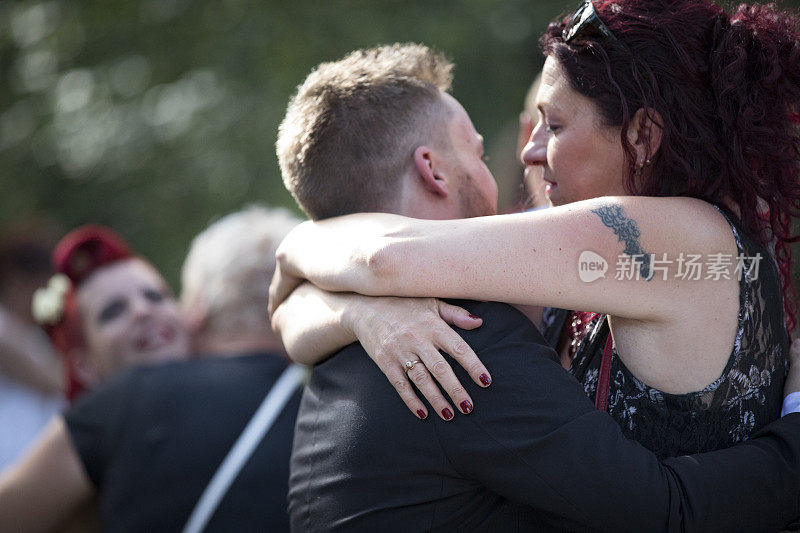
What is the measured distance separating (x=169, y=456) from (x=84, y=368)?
4.68 ft

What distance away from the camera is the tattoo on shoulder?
1880 mm

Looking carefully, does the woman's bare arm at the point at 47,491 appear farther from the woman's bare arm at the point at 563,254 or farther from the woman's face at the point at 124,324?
the woman's bare arm at the point at 563,254

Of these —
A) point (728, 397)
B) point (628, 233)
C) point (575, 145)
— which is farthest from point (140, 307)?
point (728, 397)

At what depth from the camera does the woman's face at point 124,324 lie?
4133mm

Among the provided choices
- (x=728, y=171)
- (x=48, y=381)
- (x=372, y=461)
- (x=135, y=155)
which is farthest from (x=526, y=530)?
(x=135, y=155)

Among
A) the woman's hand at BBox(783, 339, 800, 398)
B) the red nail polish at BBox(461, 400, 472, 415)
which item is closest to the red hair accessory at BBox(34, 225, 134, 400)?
the red nail polish at BBox(461, 400, 472, 415)

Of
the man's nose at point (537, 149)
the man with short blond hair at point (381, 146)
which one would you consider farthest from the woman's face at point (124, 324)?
the man's nose at point (537, 149)

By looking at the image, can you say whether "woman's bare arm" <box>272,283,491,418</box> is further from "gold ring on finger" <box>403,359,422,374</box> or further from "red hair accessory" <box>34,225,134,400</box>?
"red hair accessory" <box>34,225,134,400</box>

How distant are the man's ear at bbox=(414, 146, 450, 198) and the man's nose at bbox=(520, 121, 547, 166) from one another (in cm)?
25

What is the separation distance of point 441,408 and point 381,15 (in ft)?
16.1

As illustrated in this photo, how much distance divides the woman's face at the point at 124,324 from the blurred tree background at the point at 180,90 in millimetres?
2144

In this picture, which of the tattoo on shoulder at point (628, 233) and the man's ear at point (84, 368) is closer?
the tattoo on shoulder at point (628, 233)

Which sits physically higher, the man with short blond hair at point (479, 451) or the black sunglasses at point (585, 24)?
the black sunglasses at point (585, 24)

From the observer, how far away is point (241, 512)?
9.78 feet
